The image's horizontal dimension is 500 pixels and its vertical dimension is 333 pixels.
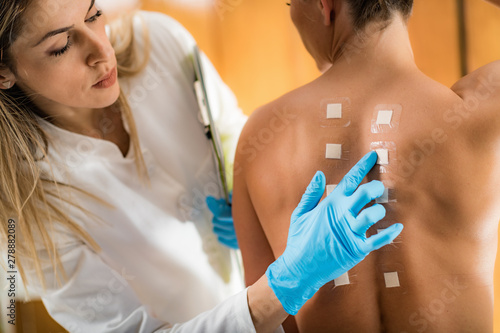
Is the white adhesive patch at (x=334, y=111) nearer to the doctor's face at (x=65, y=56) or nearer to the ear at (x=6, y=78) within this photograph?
the doctor's face at (x=65, y=56)

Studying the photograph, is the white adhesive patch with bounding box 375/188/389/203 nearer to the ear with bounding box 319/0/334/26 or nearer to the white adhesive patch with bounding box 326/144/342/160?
the white adhesive patch with bounding box 326/144/342/160

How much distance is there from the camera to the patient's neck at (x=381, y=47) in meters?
0.80

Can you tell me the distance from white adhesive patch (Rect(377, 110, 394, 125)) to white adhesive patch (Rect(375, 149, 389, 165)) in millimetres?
45

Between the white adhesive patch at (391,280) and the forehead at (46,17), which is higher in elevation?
the forehead at (46,17)

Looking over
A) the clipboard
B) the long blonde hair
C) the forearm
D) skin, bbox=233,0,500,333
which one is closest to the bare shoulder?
skin, bbox=233,0,500,333

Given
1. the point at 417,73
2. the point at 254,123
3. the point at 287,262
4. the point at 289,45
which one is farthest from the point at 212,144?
the point at 417,73

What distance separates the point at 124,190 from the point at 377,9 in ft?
2.15

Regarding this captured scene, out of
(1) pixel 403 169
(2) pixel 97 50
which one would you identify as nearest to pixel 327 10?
(1) pixel 403 169

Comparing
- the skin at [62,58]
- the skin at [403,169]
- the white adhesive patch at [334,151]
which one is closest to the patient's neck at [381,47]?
the skin at [403,169]

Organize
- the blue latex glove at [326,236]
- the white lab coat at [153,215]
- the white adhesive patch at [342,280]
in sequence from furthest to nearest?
the white lab coat at [153,215] < the white adhesive patch at [342,280] < the blue latex glove at [326,236]

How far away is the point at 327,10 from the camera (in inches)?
32.8

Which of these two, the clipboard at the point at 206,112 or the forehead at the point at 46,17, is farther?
the clipboard at the point at 206,112

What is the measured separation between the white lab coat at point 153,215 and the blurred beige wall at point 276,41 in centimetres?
5

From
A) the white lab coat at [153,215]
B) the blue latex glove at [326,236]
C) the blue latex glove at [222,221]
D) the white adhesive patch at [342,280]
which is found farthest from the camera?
the blue latex glove at [222,221]
